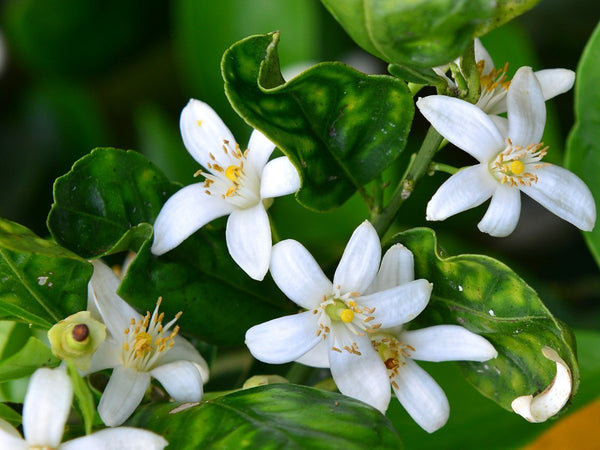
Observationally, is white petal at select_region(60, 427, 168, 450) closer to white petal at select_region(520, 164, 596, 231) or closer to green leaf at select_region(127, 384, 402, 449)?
green leaf at select_region(127, 384, 402, 449)

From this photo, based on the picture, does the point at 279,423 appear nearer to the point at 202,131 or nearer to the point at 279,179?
the point at 279,179

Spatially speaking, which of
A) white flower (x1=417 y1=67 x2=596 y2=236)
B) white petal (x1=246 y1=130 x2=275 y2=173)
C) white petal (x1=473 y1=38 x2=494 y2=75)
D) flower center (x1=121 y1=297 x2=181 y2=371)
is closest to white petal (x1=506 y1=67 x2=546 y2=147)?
white flower (x1=417 y1=67 x2=596 y2=236)

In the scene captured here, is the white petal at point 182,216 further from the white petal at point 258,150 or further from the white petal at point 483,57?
the white petal at point 483,57

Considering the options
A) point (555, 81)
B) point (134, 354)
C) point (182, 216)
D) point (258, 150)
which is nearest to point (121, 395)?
point (134, 354)

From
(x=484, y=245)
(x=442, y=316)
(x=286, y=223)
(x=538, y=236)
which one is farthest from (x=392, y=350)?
(x=538, y=236)

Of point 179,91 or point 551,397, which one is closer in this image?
point 551,397

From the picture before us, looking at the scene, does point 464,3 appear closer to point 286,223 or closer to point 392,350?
point 392,350
